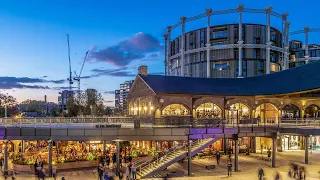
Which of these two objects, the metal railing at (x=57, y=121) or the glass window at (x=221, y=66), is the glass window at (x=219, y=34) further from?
the metal railing at (x=57, y=121)

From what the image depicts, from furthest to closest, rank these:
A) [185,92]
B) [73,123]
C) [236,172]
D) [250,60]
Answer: [250,60] < [185,92] < [73,123] < [236,172]

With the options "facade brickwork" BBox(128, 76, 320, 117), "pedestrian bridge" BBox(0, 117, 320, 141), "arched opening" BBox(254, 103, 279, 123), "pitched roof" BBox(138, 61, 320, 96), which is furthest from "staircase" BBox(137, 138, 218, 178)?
"arched opening" BBox(254, 103, 279, 123)

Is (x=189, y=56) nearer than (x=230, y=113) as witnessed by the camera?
No

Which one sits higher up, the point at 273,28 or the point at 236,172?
the point at 273,28

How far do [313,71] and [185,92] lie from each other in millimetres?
16884

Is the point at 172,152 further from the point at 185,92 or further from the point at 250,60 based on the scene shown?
the point at 250,60

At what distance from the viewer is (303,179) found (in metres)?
25.8

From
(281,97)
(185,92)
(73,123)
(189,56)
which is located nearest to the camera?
(73,123)

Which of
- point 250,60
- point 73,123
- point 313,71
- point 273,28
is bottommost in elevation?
point 73,123

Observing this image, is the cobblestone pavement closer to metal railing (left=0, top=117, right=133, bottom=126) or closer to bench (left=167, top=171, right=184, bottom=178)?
bench (left=167, top=171, right=184, bottom=178)

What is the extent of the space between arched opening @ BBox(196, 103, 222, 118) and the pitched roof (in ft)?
7.48

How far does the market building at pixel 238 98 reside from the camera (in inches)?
1523

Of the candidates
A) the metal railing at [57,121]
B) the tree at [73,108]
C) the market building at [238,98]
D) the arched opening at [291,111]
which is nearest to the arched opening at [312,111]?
the market building at [238,98]

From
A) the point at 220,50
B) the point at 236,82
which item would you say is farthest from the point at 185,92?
the point at 220,50
